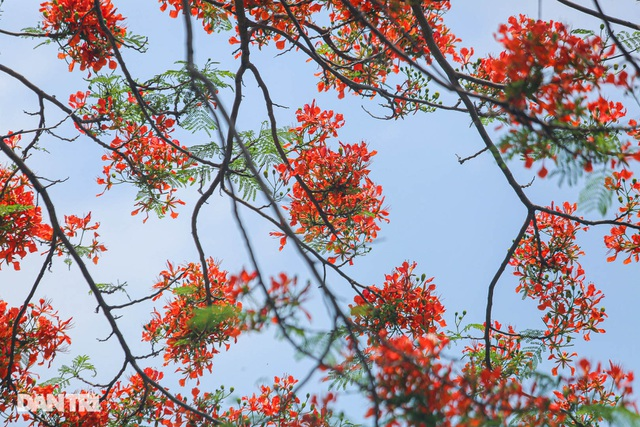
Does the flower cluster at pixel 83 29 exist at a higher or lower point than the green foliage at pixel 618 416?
higher

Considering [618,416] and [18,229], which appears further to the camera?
[18,229]

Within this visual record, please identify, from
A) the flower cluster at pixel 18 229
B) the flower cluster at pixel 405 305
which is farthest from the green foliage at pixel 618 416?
the flower cluster at pixel 18 229

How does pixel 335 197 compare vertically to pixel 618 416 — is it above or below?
above

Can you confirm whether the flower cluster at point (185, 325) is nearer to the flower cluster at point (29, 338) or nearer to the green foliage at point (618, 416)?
the flower cluster at point (29, 338)

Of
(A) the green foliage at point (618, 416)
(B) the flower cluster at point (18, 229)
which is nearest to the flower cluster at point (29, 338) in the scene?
(B) the flower cluster at point (18, 229)

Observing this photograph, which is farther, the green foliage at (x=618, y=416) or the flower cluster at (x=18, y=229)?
the flower cluster at (x=18, y=229)

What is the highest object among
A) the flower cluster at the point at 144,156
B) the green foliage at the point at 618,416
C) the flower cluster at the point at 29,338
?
the flower cluster at the point at 144,156

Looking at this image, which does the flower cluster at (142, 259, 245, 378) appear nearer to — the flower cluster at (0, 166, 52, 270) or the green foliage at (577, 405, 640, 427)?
the flower cluster at (0, 166, 52, 270)

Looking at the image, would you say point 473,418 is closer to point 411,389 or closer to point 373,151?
point 411,389

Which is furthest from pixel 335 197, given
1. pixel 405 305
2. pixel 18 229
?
pixel 18 229

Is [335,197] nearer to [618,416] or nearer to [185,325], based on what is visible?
[185,325]

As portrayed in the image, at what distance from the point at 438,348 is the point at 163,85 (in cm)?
314

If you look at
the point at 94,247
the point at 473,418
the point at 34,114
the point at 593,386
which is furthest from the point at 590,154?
the point at 94,247

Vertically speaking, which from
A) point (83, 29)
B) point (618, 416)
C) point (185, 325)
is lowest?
point (618, 416)
